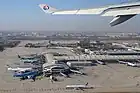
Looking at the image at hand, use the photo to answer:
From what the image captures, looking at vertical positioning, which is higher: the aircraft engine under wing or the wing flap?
the wing flap

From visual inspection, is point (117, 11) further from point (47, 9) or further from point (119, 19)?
point (47, 9)

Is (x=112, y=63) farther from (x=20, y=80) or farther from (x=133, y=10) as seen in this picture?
(x=133, y=10)

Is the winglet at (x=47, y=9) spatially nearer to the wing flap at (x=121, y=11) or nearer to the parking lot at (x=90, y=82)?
the wing flap at (x=121, y=11)

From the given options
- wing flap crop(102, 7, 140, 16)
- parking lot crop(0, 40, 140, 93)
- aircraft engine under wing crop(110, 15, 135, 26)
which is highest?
wing flap crop(102, 7, 140, 16)

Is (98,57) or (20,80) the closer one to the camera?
(20,80)

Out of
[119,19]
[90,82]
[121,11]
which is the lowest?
[90,82]

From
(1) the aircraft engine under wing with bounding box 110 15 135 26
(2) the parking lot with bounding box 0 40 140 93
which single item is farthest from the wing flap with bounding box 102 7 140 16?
(2) the parking lot with bounding box 0 40 140 93

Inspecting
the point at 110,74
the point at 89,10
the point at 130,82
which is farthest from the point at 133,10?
the point at 110,74

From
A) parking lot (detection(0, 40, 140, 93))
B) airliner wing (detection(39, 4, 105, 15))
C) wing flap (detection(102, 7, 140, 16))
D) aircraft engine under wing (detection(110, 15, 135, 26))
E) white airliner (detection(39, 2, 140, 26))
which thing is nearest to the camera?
wing flap (detection(102, 7, 140, 16))

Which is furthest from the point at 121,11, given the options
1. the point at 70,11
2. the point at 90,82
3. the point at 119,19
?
the point at 90,82

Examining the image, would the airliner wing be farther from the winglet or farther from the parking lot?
the parking lot

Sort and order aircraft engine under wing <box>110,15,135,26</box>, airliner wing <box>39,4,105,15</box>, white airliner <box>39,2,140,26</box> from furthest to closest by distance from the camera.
Answer: airliner wing <box>39,4,105,15</box> → aircraft engine under wing <box>110,15,135,26</box> → white airliner <box>39,2,140,26</box>
